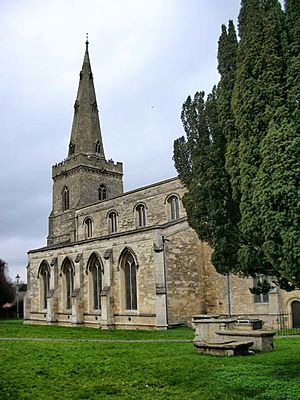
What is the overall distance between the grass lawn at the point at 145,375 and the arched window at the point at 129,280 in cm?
1392

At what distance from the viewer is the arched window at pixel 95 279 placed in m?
31.7

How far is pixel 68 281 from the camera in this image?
35.3 metres

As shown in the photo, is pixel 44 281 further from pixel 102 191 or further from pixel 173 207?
pixel 102 191

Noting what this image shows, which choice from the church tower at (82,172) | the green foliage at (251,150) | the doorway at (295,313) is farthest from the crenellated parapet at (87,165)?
the green foliage at (251,150)

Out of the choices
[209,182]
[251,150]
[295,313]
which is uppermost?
[251,150]

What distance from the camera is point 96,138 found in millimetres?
49031

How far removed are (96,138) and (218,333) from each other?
36.4 metres

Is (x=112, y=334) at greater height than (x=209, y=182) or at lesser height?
lesser

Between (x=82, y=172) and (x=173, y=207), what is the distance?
48.6ft

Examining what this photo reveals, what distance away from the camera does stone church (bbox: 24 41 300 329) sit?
2656 centimetres

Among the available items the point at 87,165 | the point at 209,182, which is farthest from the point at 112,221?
the point at 209,182

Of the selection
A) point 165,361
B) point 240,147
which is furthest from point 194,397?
point 240,147

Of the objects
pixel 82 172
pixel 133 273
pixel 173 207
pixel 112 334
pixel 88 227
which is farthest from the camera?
pixel 82 172

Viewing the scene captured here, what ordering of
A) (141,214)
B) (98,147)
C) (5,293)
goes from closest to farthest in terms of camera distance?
(141,214)
(98,147)
(5,293)
